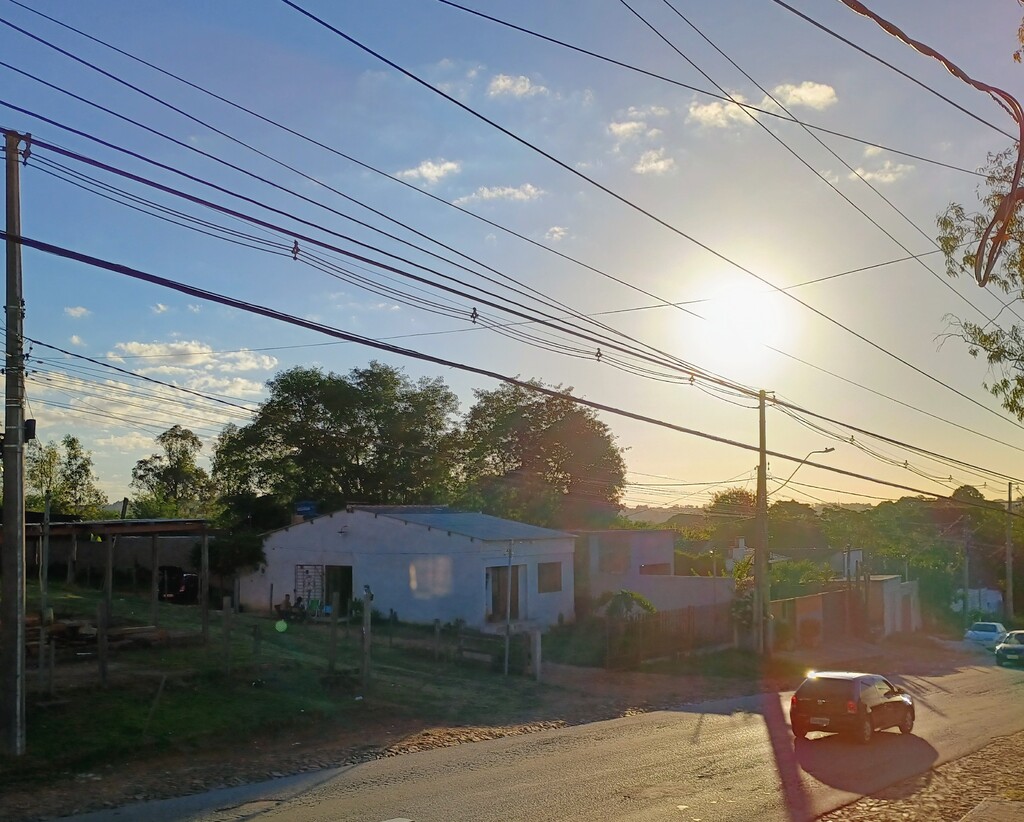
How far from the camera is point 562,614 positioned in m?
40.2

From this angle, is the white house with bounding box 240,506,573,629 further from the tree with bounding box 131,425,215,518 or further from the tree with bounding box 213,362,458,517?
the tree with bounding box 131,425,215,518

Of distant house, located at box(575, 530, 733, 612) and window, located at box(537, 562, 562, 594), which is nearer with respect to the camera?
window, located at box(537, 562, 562, 594)

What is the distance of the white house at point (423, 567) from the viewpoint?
35.3 metres

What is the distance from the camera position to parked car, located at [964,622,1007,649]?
56219 millimetres

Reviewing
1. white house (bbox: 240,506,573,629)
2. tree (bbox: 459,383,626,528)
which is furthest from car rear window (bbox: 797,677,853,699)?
tree (bbox: 459,383,626,528)

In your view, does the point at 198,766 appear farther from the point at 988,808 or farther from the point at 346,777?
the point at 988,808

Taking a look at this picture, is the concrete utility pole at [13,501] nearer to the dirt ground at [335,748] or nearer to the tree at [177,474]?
the dirt ground at [335,748]

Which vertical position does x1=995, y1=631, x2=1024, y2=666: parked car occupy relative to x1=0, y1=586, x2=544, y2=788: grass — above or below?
below

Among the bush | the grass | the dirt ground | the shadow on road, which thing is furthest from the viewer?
the bush

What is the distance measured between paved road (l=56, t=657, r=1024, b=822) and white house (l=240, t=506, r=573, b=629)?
1386cm

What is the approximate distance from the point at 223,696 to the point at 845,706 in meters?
11.7

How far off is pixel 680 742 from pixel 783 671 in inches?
692

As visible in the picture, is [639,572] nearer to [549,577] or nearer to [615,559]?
[615,559]

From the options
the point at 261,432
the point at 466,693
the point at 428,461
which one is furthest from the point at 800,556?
the point at 466,693
